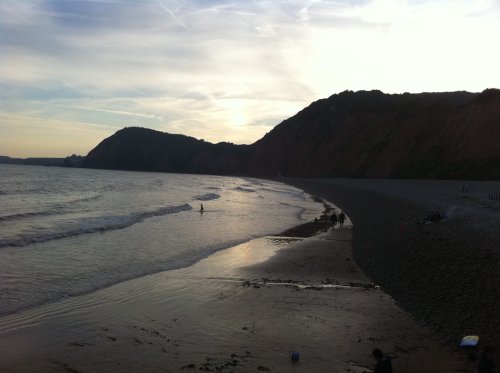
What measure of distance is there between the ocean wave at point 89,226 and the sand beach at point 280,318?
938 centimetres

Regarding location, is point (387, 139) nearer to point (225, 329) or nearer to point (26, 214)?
point (26, 214)

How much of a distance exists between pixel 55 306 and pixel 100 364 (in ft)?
13.7

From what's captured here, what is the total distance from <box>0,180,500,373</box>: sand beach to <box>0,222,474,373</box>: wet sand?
0.09 feet

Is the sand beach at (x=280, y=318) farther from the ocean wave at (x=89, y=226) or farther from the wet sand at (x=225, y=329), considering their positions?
the ocean wave at (x=89, y=226)

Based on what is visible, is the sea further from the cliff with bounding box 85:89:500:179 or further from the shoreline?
the cliff with bounding box 85:89:500:179

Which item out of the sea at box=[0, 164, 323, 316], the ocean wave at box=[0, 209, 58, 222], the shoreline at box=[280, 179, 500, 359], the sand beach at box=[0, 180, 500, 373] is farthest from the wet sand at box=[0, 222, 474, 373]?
the ocean wave at box=[0, 209, 58, 222]

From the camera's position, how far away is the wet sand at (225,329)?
887 cm

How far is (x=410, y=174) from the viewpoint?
7038cm

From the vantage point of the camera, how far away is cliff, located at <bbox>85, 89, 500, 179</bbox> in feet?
206

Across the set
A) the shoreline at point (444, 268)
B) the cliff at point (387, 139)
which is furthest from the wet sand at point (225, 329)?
the cliff at point (387, 139)

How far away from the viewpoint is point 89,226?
27781 mm

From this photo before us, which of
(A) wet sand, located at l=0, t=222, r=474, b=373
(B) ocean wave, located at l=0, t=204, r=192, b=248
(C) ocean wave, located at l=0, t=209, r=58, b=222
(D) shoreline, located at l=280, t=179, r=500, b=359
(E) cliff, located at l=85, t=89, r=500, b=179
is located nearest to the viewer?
(A) wet sand, located at l=0, t=222, r=474, b=373

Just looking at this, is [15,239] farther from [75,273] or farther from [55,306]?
[55,306]

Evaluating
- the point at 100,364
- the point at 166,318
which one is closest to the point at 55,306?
the point at 166,318
